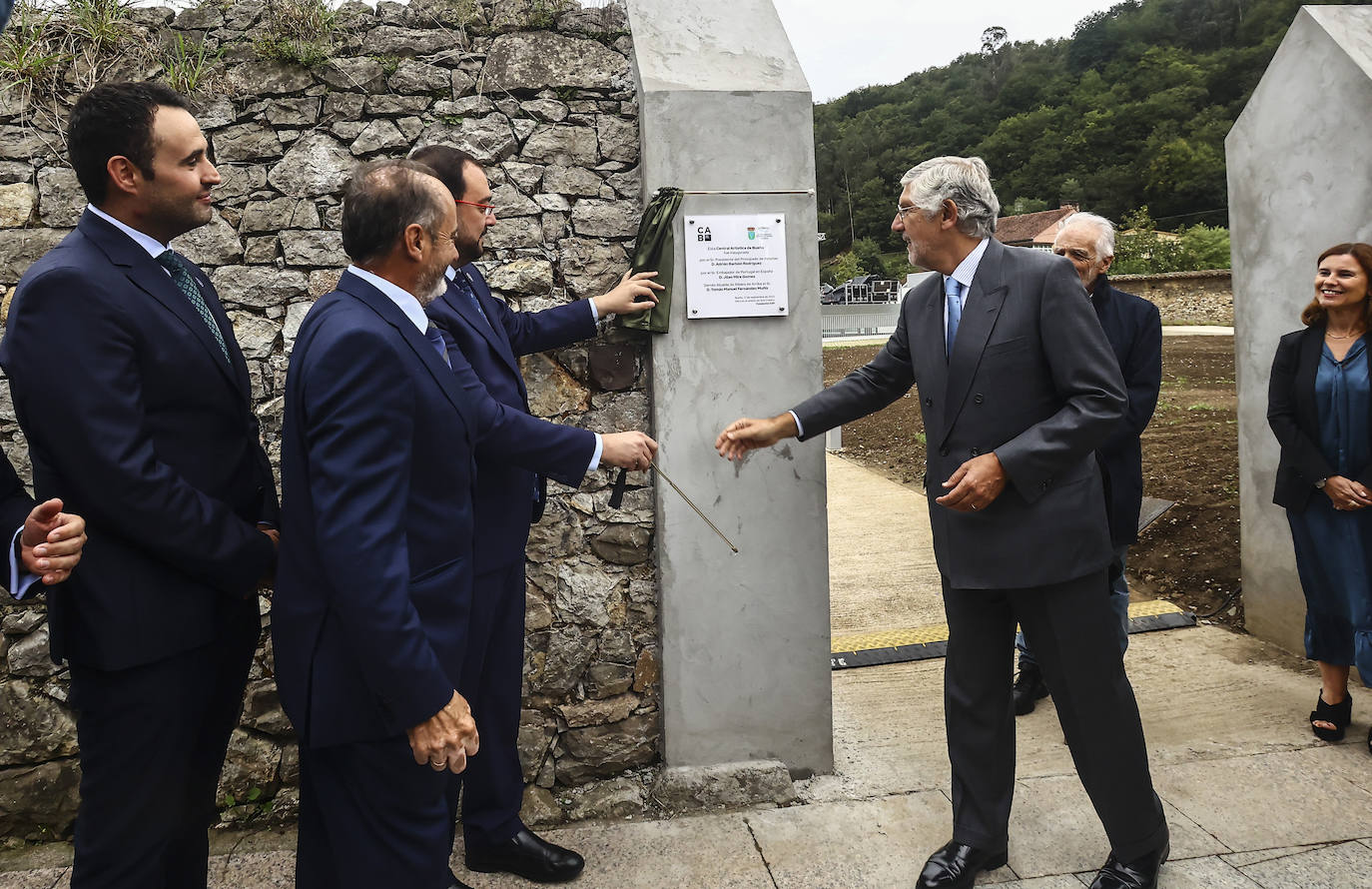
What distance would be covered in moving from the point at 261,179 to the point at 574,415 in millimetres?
1447

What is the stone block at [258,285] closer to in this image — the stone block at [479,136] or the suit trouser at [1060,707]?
the stone block at [479,136]

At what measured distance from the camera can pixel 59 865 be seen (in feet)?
10.0

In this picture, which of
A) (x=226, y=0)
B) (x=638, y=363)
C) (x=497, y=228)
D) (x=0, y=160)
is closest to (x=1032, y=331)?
(x=638, y=363)

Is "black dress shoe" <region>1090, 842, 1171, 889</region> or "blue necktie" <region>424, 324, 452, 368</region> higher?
"blue necktie" <region>424, 324, 452, 368</region>

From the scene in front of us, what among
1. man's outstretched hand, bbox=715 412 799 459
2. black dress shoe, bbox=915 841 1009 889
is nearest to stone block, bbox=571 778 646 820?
black dress shoe, bbox=915 841 1009 889

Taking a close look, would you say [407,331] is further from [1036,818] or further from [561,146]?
[1036,818]

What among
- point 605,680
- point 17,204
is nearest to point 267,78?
point 17,204

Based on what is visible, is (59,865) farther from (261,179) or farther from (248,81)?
(248,81)

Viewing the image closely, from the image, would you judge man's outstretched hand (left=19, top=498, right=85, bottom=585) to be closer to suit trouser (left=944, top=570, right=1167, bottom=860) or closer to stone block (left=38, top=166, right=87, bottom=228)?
stone block (left=38, top=166, right=87, bottom=228)

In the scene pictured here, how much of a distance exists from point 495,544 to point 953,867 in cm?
175

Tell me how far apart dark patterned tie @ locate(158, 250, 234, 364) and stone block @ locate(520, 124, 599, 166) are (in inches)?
55.6

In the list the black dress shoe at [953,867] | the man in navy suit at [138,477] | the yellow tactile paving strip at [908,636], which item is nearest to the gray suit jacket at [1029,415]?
the black dress shoe at [953,867]

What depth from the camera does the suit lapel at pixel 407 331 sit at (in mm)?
A: 1956

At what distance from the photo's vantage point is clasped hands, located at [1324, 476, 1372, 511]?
3.47 m
